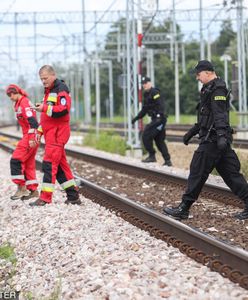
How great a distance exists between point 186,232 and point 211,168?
114cm

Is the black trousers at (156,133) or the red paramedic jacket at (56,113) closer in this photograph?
the red paramedic jacket at (56,113)

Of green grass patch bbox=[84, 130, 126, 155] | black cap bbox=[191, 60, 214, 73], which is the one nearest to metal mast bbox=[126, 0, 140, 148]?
green grass patch bbox=[84, 130, 126, 155]

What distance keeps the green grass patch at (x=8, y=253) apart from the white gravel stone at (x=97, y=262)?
0.07 meters

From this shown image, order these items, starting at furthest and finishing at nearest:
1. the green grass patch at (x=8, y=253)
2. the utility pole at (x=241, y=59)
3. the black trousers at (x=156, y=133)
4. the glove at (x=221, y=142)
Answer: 1. the utility pole at (x=241, y=59)
2. the black trousers at (x=156, y=133)
3. the glove at (x=221, y=142)
4. the green grass patch at (x=8, y=253)

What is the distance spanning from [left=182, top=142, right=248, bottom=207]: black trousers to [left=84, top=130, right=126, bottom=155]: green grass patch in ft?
45.0

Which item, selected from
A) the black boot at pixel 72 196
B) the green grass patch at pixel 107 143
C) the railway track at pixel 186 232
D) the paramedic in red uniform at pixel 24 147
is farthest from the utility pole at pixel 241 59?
the black boot at pixel 72 196

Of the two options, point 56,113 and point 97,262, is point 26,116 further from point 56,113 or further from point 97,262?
A: point 97,262

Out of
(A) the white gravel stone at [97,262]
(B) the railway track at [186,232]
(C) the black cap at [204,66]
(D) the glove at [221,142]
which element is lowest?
(A) the white gravel stone at [97,262]

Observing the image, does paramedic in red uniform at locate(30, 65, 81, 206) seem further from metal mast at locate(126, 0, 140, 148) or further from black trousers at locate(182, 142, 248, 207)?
metal mast at locate(126, 0, 140, 148)

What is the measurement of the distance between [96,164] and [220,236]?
34.2 ft

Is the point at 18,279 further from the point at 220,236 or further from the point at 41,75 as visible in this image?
the point at 41,75

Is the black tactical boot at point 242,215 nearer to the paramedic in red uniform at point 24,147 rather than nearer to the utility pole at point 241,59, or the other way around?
the paramedic in red uniform at point 24,147

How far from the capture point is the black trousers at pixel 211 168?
23.5 feet

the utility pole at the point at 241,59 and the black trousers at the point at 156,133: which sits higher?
the utility pole at the point at 241,59
